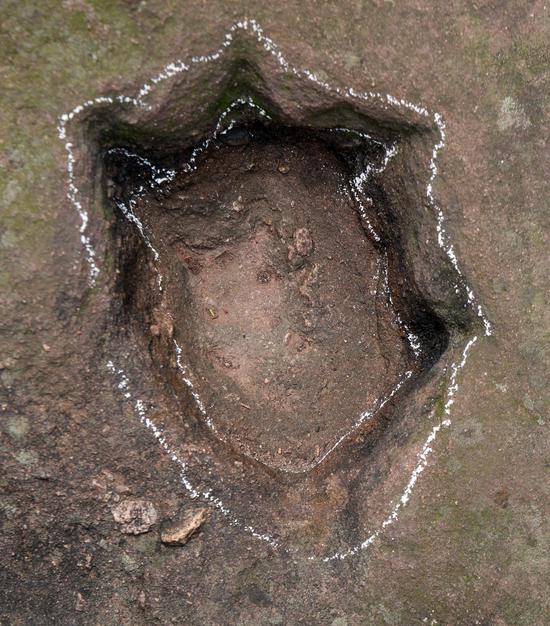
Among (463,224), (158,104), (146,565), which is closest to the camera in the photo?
(158,104)

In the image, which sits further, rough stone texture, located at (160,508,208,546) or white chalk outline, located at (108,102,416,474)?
rough stone texture, located at (160,508,208,546)

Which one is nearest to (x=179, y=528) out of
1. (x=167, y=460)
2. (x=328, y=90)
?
(x=167, y=460)

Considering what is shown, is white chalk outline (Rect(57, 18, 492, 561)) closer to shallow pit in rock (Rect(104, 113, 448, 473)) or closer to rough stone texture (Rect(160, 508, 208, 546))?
rough stone texture (Rect(160, 508, 208, 546))

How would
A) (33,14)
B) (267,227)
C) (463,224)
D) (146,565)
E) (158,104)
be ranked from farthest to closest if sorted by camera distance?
1. (267,227)
2. (146,565)
3. (463,224)
4. (158,104)
5. (33,14)

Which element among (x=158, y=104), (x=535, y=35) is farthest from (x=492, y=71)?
(x=158, y=104)

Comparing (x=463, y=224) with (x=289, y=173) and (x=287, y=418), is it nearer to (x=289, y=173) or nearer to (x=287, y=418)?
(x=289, y=173)

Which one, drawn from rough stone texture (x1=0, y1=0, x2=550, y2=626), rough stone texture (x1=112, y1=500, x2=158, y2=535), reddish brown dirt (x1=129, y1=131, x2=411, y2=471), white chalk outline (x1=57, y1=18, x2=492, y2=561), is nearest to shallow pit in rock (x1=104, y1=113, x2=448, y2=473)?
reddish brown dirt (x1=129, y1=131, x2=411, y2=471)

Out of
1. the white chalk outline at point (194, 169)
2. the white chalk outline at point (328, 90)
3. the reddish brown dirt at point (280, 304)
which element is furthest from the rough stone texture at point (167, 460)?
the reddish brown dirt at point (280, 304)
